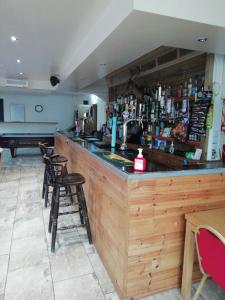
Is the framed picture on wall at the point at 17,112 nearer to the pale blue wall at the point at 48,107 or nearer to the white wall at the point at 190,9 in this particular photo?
the pale blue wall at the point at 48,107

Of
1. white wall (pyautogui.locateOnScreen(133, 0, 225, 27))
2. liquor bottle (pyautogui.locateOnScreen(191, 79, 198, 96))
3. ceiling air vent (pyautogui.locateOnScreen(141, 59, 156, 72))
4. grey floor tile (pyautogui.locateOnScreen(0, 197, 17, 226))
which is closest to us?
white wall (pyautogui.locateOnScreen(133, 0, 225, 27))

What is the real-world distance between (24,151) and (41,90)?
282cm

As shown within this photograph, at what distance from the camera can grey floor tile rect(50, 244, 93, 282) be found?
206 centimetres

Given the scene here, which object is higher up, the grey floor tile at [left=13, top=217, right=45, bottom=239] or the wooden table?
the wooden table

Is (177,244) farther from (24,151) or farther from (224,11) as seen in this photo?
(24,151)

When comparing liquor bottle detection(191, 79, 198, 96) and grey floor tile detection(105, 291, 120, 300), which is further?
liquor bottle detection(191, 79, 198, 96)

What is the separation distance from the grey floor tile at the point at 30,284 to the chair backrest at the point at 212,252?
123cm

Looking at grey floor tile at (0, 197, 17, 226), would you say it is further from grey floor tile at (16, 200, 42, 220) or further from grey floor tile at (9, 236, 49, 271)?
grey floor tile at (9, 236, 49, 271)

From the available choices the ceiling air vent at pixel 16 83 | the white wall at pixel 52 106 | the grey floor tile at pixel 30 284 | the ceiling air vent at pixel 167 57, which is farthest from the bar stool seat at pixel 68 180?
the white wall at pixel 52 106

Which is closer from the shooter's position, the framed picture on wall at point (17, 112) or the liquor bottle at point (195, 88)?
the liquor bottle at point (195, 88)

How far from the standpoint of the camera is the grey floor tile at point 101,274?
1904mm

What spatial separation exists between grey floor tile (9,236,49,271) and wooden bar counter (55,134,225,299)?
765 mm

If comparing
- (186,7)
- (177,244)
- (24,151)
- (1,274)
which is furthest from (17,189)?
(24,151)

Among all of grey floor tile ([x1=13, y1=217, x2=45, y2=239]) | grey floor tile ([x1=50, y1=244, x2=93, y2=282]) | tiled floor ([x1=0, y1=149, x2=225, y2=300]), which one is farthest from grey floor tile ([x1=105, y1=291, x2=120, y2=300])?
grey floor tile ([x1=13, y1=217, x2=45, y2=239])
